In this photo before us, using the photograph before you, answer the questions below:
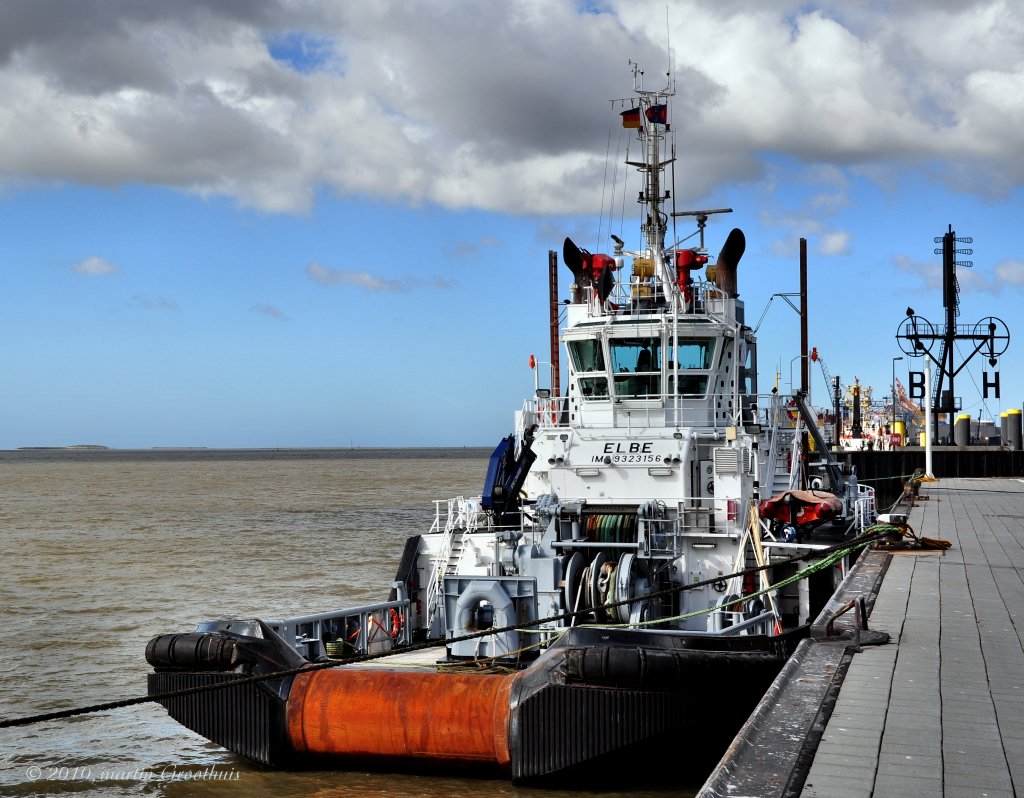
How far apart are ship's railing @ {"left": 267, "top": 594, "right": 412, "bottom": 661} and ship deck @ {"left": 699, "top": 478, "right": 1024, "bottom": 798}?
7.06m

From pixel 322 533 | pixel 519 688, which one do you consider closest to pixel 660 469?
pixel 519 688

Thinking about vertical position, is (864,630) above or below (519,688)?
above

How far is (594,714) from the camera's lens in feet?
37.7

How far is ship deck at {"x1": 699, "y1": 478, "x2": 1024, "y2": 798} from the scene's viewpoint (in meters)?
6.10

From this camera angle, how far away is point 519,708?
11.7 metres

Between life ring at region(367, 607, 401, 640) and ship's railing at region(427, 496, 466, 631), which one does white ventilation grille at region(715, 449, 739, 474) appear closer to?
ship's railing at region(427, 496, 466, 631)

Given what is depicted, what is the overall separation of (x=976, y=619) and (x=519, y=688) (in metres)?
4.73

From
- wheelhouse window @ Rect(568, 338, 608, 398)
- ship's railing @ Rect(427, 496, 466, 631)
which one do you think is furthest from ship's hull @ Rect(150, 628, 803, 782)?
wheelhouse window @ Rect(568, 338, 608, 398)

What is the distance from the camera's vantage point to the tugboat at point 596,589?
38.2ft

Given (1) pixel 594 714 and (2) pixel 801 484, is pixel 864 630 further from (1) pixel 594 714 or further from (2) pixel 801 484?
(2) pixel 801 484

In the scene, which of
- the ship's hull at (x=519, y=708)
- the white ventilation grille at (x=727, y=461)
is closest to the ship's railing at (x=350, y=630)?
the ship's hull at (x=519, y=708)

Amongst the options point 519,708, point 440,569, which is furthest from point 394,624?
point 519,708

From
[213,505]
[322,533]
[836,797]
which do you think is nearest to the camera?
[836,797]

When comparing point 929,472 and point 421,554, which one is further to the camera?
point 929,472
